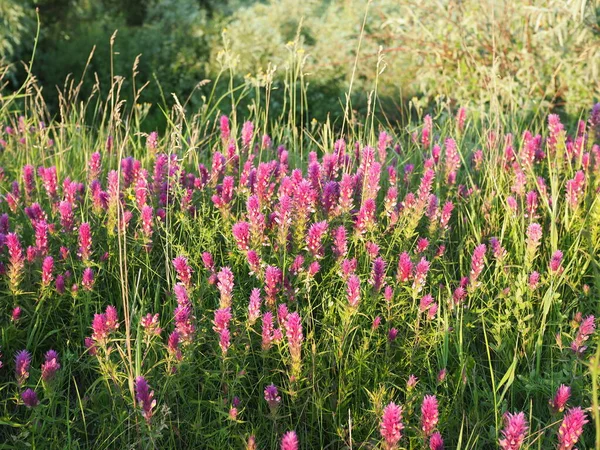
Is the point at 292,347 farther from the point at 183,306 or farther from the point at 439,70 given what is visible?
the point at 439,70

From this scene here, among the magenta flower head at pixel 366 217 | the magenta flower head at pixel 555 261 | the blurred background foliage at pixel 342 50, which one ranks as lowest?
the blurred background foliage at pixel 342 50

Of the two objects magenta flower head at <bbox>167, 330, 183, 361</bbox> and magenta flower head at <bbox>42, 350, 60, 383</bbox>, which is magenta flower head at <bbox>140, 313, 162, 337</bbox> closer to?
magenta flower head at <bbox>167, 330, 183, 361</bbox>

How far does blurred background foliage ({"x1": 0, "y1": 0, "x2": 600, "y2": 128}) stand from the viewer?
22.9 feet

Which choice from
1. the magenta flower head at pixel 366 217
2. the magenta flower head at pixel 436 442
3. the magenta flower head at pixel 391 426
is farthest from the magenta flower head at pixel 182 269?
the magenta flower head at pixel 436 442

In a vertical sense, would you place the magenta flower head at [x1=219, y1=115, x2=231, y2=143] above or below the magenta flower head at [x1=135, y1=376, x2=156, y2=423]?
above

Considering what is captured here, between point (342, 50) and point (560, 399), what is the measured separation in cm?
789

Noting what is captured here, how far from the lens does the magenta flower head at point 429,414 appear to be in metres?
2.06

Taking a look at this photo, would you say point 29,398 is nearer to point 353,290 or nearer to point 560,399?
point 353,290

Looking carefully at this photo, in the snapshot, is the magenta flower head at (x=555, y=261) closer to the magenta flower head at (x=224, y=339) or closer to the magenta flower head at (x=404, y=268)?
the magenta flower head at (x=404, y=268)

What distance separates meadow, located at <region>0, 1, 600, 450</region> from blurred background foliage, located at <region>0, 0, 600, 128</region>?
2.90m

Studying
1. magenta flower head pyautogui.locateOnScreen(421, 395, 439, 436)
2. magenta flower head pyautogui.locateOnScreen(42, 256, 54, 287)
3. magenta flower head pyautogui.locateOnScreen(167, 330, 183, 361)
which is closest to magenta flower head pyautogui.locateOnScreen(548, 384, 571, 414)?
magenta flower head pyautogui.locateOnScreen(421, 395, 439, 436)

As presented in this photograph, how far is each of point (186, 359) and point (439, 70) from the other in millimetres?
6309

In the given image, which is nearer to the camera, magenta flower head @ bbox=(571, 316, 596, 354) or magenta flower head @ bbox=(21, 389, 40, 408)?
magenta flower head @ bbox=(21, 389, 40, 408)

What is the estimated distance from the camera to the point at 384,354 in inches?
104
